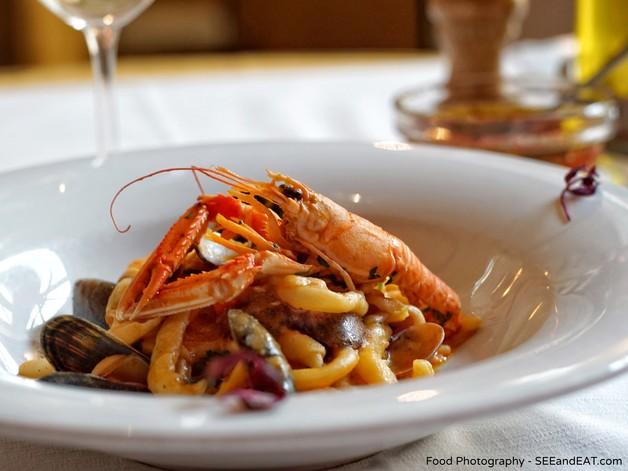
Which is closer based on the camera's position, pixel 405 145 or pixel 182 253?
pixel 182 253

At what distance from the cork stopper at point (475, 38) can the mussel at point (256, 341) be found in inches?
47.1

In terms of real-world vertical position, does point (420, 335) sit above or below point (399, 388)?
below

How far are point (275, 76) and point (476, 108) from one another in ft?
2.91

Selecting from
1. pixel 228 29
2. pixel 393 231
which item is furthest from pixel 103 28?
pixel 228 29

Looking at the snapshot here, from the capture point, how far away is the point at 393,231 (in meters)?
1.25

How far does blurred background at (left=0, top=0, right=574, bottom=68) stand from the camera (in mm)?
4965

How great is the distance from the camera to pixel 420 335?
1031 millimetres

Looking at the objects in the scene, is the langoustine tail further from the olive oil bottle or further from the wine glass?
the olive oil bottle

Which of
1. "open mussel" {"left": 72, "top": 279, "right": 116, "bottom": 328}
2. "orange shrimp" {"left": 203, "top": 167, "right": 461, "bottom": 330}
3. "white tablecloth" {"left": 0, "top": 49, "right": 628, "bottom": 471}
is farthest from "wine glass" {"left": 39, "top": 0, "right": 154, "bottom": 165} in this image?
"orange shrimp" {"left": 203, "top": 167, "right": 461, "bottom": 330}

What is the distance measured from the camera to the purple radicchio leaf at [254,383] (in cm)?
64

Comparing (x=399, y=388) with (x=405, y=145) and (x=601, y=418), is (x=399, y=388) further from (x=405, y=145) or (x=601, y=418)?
(x=405, y=145)

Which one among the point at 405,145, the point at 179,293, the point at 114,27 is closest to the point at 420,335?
the point at 179,293

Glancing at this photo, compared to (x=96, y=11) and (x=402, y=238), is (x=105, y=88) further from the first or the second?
(x=402, y=238)

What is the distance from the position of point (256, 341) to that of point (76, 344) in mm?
219
